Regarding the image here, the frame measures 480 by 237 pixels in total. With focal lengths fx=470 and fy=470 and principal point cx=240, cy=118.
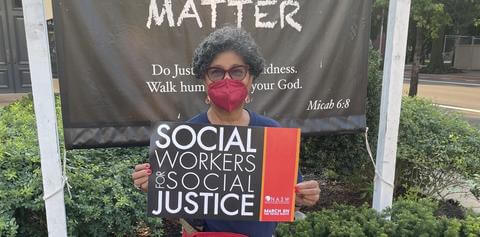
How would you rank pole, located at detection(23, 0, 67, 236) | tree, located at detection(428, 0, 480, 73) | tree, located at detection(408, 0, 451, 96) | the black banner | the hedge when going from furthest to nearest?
tree, located at detection(428, 0, 480, 73) < tree, located at detection(408, 0, 451, 96) < the hedge < the black banner < pole, located at detection(23, 0, 67, 236)

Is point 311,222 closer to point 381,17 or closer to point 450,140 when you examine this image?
point 450,140

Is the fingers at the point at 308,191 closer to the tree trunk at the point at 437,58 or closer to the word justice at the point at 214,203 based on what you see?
the word justice at the point at 214,203

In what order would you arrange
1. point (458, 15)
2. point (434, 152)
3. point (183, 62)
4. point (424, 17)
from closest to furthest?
point (183, 62) < point (434, 152) < point (424, 17) < point (458, 15)

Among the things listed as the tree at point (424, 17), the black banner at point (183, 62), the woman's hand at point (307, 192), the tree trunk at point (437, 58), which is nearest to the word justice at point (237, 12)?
the black banner at point (183, 62)

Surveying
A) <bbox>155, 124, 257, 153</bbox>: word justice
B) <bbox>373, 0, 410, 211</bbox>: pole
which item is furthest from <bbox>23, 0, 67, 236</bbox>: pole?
<bbox>373, 0, 410, 211</bbox>: pole

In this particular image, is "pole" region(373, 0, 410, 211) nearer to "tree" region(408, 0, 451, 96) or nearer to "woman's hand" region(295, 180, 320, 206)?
"woman's hand" region(295, 180, 320, 206)

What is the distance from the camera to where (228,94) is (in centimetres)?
190

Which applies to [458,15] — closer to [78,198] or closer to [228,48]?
[78,198]

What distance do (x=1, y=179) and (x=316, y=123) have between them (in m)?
1.99

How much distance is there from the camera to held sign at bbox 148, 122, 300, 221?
194 cm

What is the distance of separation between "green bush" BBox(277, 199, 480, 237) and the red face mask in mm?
980

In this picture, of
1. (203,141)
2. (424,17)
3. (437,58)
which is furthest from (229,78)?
(437,58)

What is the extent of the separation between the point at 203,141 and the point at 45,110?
1.02 m

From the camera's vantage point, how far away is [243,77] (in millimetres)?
1987
